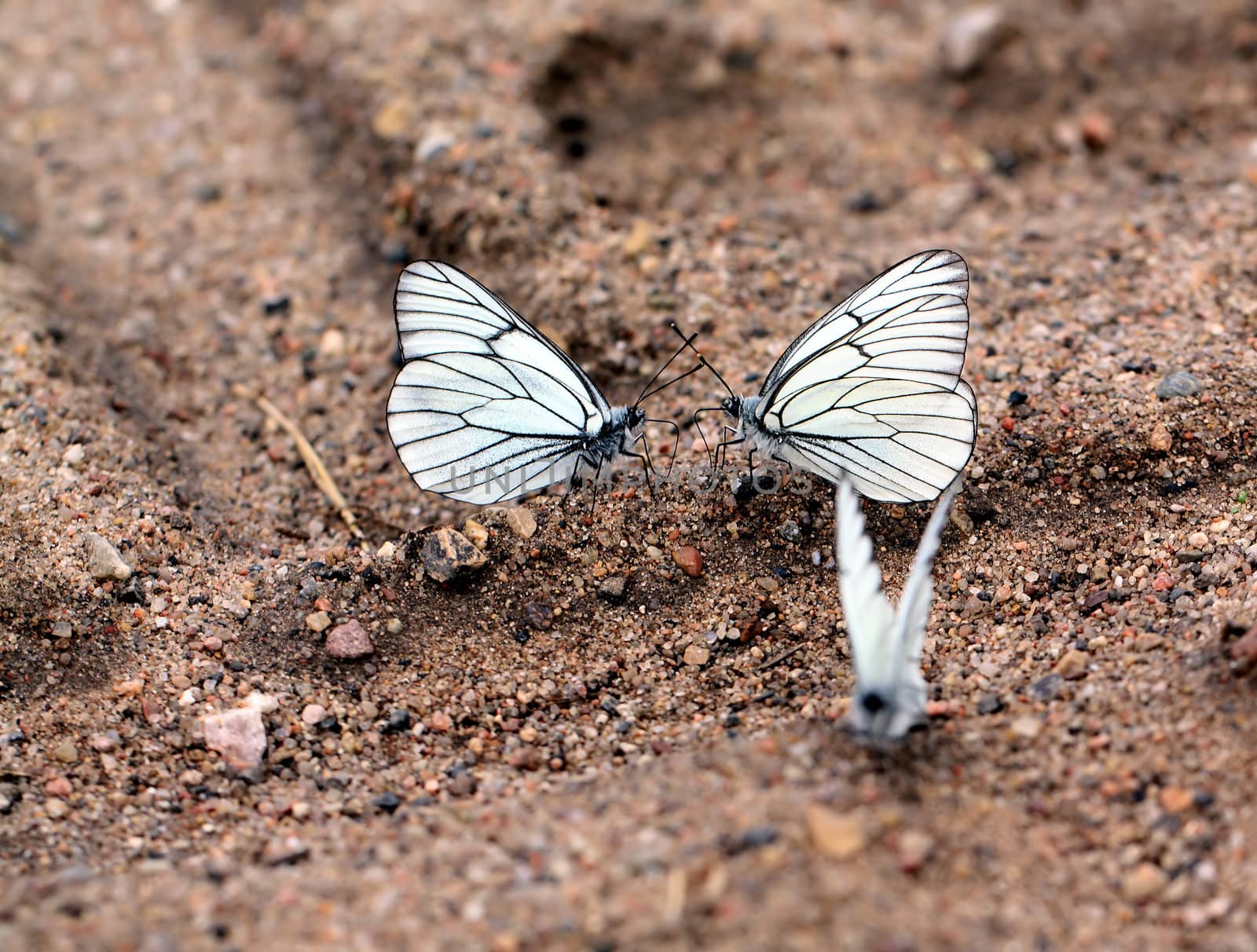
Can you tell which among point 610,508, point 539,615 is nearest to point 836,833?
point 539,615

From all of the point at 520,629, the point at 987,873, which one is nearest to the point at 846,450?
the point at 520,629

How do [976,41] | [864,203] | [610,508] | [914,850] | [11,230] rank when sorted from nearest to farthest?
[914,850]
[610,508]
[11,230]
[864,203]
[976,41]

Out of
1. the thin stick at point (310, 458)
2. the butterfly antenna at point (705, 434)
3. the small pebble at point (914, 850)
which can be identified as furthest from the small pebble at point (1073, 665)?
the thin stick at point (310, 458)

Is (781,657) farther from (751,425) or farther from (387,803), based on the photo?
(387,803)

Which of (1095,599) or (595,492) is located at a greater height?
(595,492)

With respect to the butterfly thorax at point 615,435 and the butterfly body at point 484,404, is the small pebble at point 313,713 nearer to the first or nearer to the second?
the butterfly body at point 484,404

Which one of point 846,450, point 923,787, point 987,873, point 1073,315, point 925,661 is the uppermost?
point 1073,315

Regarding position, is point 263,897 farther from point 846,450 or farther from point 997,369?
point 997,369
